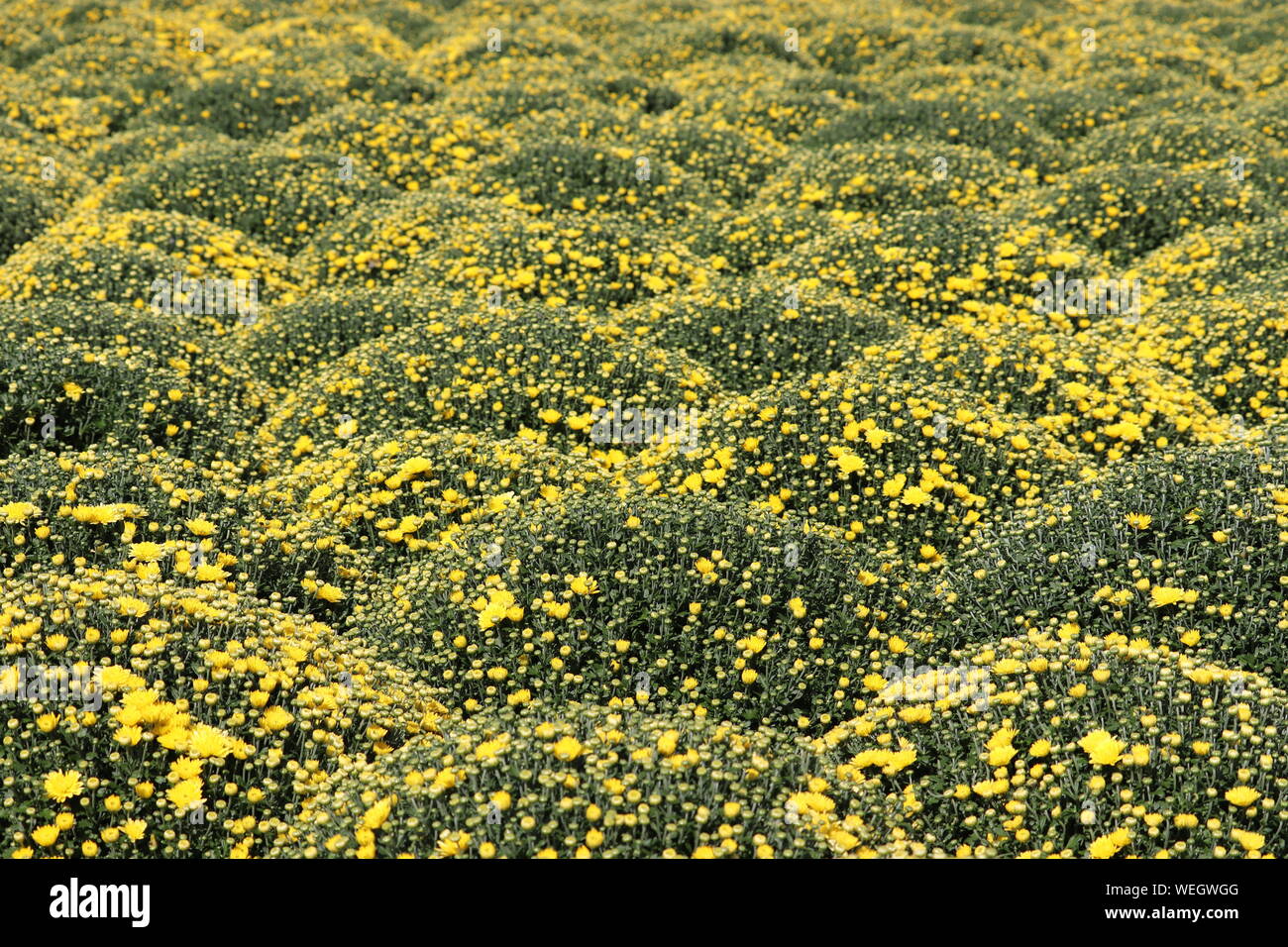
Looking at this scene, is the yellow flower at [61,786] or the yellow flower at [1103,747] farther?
the yellow flower at [1103,747]

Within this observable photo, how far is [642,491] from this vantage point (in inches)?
268

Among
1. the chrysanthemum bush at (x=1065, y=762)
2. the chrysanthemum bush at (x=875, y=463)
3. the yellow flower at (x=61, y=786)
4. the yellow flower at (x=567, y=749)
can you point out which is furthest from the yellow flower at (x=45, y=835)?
the chrysanthemum bush at (x=875, y=463)

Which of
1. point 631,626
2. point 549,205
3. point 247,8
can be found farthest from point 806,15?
point 631,626

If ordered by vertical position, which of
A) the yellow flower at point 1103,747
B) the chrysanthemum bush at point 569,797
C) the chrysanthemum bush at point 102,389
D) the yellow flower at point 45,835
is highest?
the yellow flower at point 1103,747

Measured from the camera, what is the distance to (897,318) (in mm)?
10062

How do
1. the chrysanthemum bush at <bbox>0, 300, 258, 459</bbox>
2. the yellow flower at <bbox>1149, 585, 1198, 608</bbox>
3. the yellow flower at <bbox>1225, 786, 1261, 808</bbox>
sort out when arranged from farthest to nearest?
the chrysanthemum bush at <bbox>0, 300, 258, 459</bbox>, the yellow flower at <bbox>1149, 585, 1198, 608</bbox>, the yellow flower at <bbox>1225, 786, 1261, 808</bbox>

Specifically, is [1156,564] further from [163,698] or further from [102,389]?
[102,389]

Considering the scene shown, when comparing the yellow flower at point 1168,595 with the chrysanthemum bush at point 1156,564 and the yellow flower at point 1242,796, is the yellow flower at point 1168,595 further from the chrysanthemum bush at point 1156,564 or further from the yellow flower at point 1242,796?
the yellow flower at point 1242,796

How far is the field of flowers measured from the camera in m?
4.49

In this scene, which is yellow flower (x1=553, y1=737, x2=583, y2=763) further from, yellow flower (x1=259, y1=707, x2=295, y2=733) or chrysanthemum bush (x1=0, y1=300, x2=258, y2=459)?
chrysanthemum bush (x1=0, y1=300, x2=258, y2=459)

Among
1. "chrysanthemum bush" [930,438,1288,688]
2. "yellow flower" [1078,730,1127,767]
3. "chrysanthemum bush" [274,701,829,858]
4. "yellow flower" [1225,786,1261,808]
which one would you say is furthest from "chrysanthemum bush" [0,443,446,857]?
"yellow flower" [1225,786,1261,808]

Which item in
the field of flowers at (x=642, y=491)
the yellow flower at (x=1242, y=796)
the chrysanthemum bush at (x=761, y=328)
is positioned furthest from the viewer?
the chrysanthemum bush at (x=761, y=328)

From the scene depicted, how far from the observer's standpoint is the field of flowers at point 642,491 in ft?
14.7

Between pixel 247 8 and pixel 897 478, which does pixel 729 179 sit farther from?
pixel 247 8
